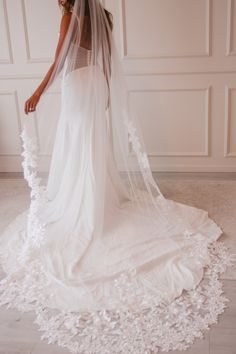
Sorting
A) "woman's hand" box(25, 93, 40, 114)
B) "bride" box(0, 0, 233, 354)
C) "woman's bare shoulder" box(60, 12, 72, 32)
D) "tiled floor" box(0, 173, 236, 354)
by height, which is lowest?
"tiled floor" box(0, 173, 236, 354)

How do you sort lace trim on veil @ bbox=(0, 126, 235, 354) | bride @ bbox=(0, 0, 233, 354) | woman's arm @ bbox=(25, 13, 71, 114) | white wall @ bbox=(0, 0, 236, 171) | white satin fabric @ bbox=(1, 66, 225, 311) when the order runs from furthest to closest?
1. white wall @ bbox=(0, 0, 236, 171)
2. woman's arm @ bbox=(25, 13, 71, 114)
3. white satin fabric @ bbox=(1, 66, 225, 311)
4. bride @ bbox=(0, 0, 233, 354)
5. lace trim on veil @ bbox=(0, 126, 235, 354)

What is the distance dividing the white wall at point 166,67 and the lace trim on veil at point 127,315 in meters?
1.43

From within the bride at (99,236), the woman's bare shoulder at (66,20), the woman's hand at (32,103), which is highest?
the woman's bare shoulder at (66,20)

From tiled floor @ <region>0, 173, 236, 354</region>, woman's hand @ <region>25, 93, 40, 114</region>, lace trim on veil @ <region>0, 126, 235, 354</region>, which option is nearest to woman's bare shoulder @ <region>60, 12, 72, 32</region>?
woman's hand @ <region>25, 93, 40, 114</region>

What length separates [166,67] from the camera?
11.1 feet

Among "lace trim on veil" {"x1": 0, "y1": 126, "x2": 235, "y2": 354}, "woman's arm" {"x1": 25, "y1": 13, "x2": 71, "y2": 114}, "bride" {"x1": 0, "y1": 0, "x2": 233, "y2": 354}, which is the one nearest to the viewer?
"lace trim on veil" {"x1": 0, "y1": 126, "x2": 235, "y2": 354}

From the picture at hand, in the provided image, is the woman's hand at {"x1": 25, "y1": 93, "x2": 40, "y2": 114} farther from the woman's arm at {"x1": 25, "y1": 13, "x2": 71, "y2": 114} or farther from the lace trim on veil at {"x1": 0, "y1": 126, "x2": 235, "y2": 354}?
the lace trim on veil at {"x1": 0, "y1": 126, "x2": 235, "y2": 354}

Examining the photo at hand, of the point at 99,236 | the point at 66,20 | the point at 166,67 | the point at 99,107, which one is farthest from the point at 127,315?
the point at 166,67

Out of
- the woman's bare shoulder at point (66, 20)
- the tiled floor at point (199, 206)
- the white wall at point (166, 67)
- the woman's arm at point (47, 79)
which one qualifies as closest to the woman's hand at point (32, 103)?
the woman's arm at point (47, 79)

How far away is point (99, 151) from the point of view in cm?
253

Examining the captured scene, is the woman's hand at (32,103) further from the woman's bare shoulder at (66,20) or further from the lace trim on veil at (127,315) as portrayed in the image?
the lace trim on veil at (127,315)

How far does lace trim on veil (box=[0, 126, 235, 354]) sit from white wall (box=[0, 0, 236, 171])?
1428mm

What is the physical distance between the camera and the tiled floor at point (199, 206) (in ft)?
5.76

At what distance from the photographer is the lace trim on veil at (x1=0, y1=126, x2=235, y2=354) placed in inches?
69.1
